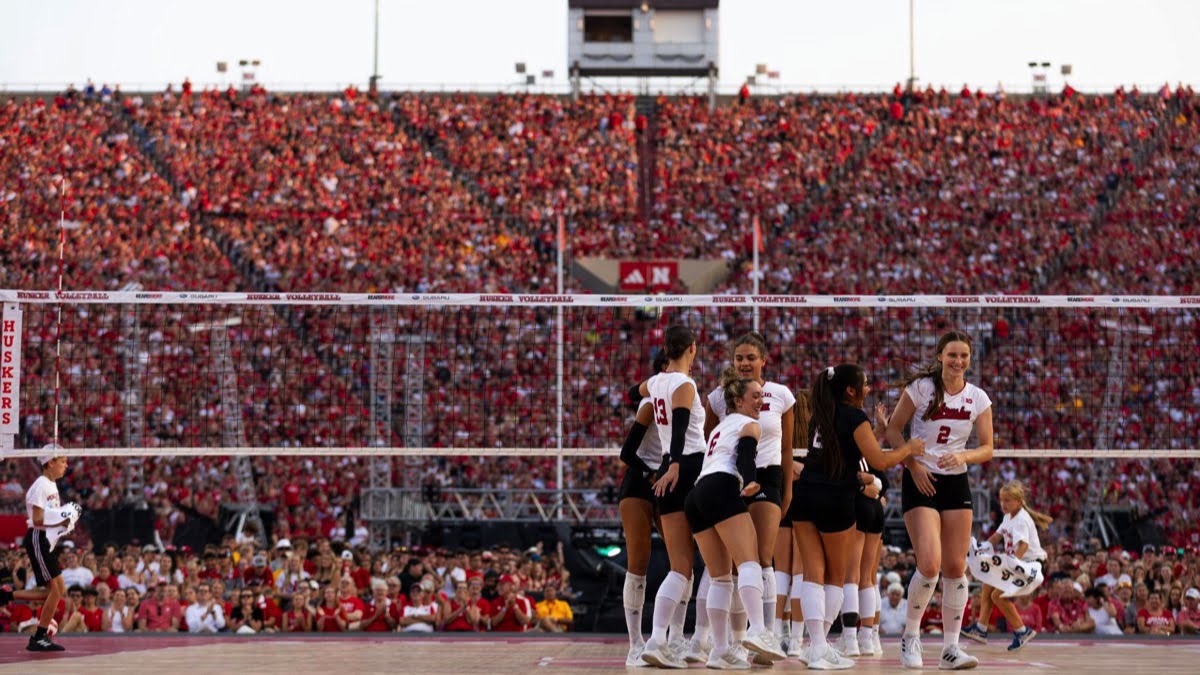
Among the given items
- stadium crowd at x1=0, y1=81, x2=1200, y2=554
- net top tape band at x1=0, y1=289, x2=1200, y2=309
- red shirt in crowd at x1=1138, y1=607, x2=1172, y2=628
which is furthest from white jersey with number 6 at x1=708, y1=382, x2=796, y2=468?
stadium crowd at x1=0, y1=81, x2=1200, y2=554

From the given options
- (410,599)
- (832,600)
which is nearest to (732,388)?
(832,600)

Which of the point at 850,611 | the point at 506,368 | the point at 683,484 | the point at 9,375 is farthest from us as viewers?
the point at 506,368

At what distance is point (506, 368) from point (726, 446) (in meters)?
20.7

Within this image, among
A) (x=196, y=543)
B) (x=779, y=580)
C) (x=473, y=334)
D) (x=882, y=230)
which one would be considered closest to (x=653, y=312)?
(x=473, y=334)

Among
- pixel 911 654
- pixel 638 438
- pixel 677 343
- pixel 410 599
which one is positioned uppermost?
pixel 677 343

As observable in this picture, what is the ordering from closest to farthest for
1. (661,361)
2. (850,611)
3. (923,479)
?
(923,479)
(661,361)
(850,611)

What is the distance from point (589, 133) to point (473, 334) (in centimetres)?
1480

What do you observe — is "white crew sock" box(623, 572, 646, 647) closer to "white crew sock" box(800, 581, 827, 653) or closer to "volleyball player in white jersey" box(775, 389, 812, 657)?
"white crew sock" box(800, 581, 827, 653)

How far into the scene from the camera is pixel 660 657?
9.37 metres

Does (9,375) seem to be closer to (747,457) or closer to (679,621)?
(679,621)

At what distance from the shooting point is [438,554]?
60.6 feet

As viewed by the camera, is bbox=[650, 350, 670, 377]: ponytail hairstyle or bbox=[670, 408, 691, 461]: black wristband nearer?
bbox=[670, 408, 691, 461]: black wristband

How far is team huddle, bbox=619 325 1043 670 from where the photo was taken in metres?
9.05

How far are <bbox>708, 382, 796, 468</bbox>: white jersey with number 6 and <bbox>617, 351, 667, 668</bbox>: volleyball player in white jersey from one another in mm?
529
